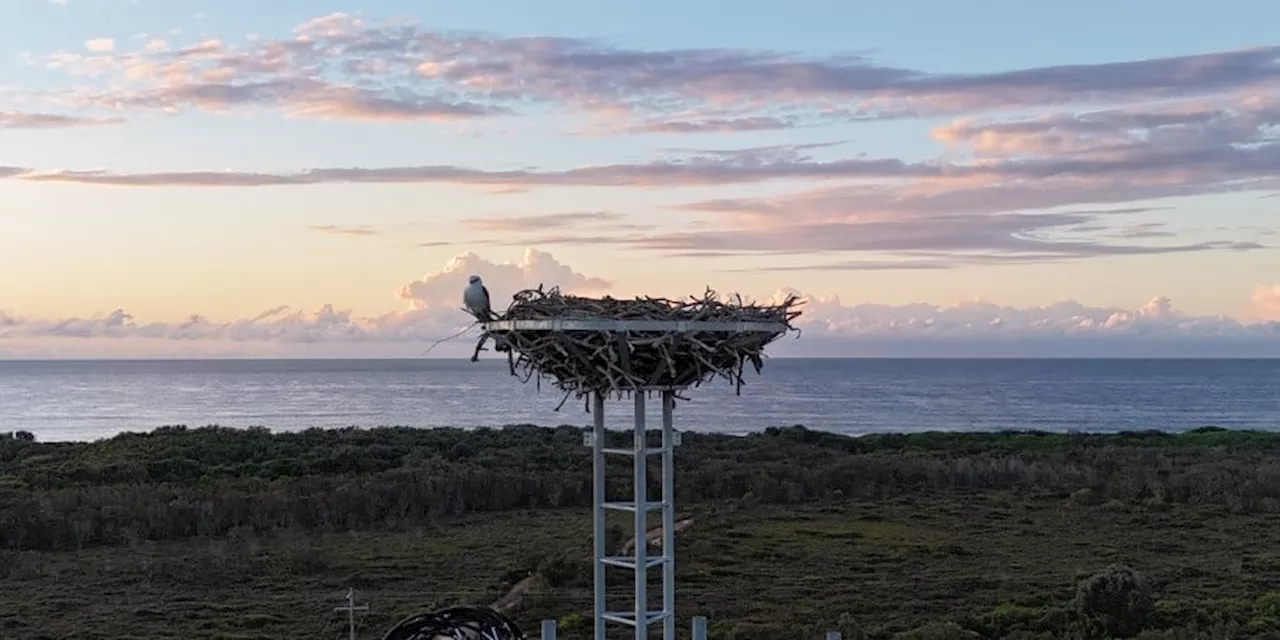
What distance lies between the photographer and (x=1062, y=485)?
28969 millimetres

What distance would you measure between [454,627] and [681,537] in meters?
14.0

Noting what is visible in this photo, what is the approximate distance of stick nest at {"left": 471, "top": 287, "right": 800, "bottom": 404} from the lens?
6215mm

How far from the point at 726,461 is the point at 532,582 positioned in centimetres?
1743

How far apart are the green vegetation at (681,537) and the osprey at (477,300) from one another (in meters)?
7.34

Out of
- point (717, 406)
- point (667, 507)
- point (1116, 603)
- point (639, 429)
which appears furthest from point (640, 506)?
point (717, 406)

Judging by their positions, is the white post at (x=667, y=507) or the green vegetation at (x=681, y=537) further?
the green vegetation at (x=681, y=537)

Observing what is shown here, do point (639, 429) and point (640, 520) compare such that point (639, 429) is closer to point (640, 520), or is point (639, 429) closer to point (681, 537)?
point (640, 520)

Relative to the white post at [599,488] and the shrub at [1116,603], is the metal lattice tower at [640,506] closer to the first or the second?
the white post at [599,488]

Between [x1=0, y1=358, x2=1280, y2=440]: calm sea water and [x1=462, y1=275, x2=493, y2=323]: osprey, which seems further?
[x1=0, y1=358, x2=1280, y2=440]: calm sea water

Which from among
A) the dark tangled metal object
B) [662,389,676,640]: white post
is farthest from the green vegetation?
[662,389,676,640]: white post

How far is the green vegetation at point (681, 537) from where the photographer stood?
14688 millimetres

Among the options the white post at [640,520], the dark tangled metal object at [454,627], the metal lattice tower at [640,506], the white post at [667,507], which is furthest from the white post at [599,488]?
the dark tangled metal object at [454,627]

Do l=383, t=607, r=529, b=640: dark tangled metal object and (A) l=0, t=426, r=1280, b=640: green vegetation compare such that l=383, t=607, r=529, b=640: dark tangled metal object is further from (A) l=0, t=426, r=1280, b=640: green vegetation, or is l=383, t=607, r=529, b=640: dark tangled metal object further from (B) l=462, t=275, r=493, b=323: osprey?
(A) l=0, t=426, r=1280, b=640: green vegetation

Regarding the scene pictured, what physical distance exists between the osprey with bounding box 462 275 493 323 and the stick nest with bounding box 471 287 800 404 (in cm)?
9
